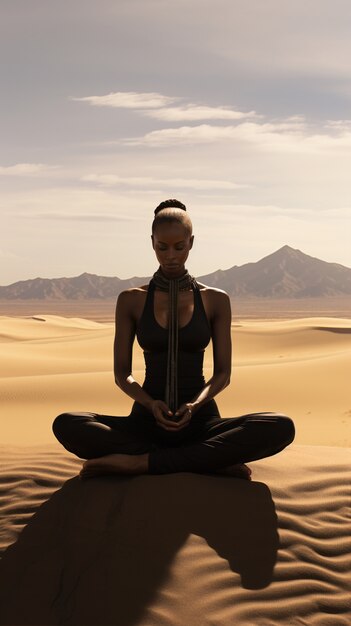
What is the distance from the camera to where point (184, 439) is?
15.6ft

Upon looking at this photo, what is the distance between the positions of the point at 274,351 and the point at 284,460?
14.6 meters

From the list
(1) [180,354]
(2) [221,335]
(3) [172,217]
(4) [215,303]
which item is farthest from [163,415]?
(3) [172,217]

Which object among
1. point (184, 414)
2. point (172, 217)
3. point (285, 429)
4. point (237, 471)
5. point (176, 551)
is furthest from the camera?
point (237, 471)

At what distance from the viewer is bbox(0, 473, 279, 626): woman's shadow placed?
3811 mm

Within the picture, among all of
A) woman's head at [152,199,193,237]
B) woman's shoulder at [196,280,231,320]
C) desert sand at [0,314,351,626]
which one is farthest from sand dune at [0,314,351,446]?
woman's head at [152,199,193,237]

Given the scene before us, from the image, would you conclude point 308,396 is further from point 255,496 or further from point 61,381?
point 255,496

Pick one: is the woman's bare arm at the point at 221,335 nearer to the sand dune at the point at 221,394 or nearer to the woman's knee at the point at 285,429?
the woman's knee at the point at 285,429

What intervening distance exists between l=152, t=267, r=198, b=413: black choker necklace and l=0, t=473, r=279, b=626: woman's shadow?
50 cm

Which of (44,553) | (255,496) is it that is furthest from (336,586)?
(44,553)

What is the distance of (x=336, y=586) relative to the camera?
407 cm

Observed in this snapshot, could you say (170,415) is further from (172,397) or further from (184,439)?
(184,439)

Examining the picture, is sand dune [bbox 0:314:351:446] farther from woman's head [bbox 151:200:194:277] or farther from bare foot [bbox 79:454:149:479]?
woman's head [bbox 151:200:194:277]

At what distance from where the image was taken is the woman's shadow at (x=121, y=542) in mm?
3811

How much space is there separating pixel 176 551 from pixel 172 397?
938mm
